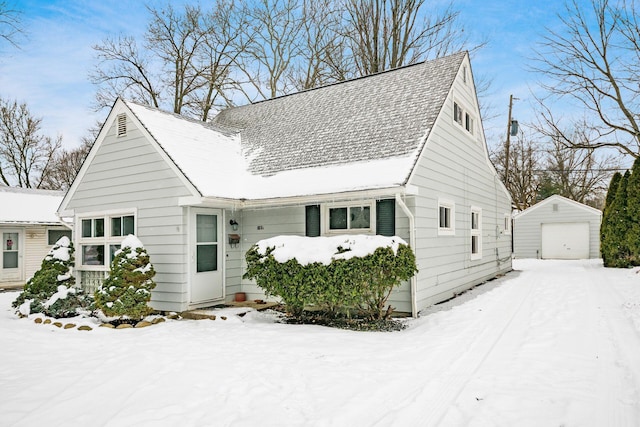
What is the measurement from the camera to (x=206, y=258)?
8953 mm

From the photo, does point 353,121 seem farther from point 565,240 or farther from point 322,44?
point 565,240

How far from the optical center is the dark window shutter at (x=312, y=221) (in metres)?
8.65

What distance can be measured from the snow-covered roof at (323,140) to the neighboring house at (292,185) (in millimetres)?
41

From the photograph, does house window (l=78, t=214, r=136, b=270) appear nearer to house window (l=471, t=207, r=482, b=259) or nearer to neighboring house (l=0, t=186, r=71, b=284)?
neighboring house (l=0, t=186, r=71, b=284)

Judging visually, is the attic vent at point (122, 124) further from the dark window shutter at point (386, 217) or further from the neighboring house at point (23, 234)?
the neighboring house at point (23, 234)

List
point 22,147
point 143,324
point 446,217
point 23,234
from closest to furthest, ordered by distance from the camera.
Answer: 1. point 143,324
2. point 446,217
3. point 23,234
4. point 22,147

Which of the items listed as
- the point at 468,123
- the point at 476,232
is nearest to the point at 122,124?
the point at 468,123

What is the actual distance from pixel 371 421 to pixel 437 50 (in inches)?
816

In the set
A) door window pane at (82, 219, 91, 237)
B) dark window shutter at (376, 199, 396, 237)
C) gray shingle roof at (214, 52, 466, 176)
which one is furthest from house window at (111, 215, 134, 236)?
dark window shutter at (376, 199, 396, 237)

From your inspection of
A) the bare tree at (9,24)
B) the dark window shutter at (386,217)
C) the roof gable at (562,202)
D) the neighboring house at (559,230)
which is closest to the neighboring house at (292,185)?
the dark window shutter at (386,217)

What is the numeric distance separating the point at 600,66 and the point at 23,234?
84.5ft

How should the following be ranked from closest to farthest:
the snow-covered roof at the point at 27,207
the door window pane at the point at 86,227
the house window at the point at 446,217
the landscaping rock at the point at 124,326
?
the landscaping rock at the point at 124,326 → the house window at the point at 446,217 → the door window pane at the point at 86,227 → the snow-covered roof at the point at 27,207

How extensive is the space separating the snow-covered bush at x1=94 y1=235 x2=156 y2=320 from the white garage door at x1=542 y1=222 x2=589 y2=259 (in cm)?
2009

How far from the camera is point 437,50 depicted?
20984mm
